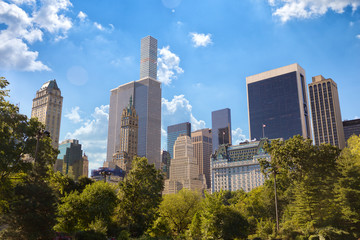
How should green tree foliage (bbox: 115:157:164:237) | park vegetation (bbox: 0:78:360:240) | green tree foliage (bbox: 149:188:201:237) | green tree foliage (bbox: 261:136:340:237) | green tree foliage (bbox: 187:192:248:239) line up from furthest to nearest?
green tree foliage (bbox: 149:188:201:237), green tree foliage (bbox: 261:136:340:237), green tree foliage (bbox: 115:157:164:237), green tree foliage (bbox: 187:192:248:239), park vegetation (bbox: 0:78:360:240)

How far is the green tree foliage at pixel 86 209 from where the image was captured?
124ft

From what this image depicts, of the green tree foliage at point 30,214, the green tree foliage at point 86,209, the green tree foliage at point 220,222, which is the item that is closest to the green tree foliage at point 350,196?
the green tree foliage at point 220,222

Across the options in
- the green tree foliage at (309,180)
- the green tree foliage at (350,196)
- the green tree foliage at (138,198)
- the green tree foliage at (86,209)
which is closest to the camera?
the green tree foliage at (86,209)

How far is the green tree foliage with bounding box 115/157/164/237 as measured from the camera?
44.9m

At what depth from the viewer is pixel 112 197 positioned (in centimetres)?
4219

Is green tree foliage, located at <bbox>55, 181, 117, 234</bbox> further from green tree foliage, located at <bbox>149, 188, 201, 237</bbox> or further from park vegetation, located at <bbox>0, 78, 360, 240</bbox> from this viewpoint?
green tree foliage, located at <bbox>149, 188, 201, 237</bbox>

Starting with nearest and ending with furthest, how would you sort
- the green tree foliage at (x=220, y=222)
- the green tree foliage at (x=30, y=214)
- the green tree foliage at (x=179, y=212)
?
the green tree foliage at (x=30, y=214) → the green tree foliage at (x=220, y=222) → the green tree foliage at (x=179, y=212)

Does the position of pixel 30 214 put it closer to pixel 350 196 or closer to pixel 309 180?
pixel 309 180

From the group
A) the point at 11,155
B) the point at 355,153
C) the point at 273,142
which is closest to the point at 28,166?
the point at 11,155

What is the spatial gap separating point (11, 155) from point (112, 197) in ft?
45.8

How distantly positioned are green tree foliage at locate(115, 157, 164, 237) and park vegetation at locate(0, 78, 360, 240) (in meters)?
0.13

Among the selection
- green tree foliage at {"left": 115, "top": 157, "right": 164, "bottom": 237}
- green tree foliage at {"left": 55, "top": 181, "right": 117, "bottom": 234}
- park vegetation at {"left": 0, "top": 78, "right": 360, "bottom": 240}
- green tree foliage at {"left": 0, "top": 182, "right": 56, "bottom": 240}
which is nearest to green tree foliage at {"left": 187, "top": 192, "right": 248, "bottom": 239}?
park vegetation at {"left": 0, "top": 78, "right": 360, "bottom": 240}

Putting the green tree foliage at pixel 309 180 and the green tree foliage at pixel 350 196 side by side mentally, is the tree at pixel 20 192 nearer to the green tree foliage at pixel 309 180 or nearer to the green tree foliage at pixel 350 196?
the green tree foliage at pixel 309 180

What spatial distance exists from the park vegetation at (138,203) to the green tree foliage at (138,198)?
0.44ft
